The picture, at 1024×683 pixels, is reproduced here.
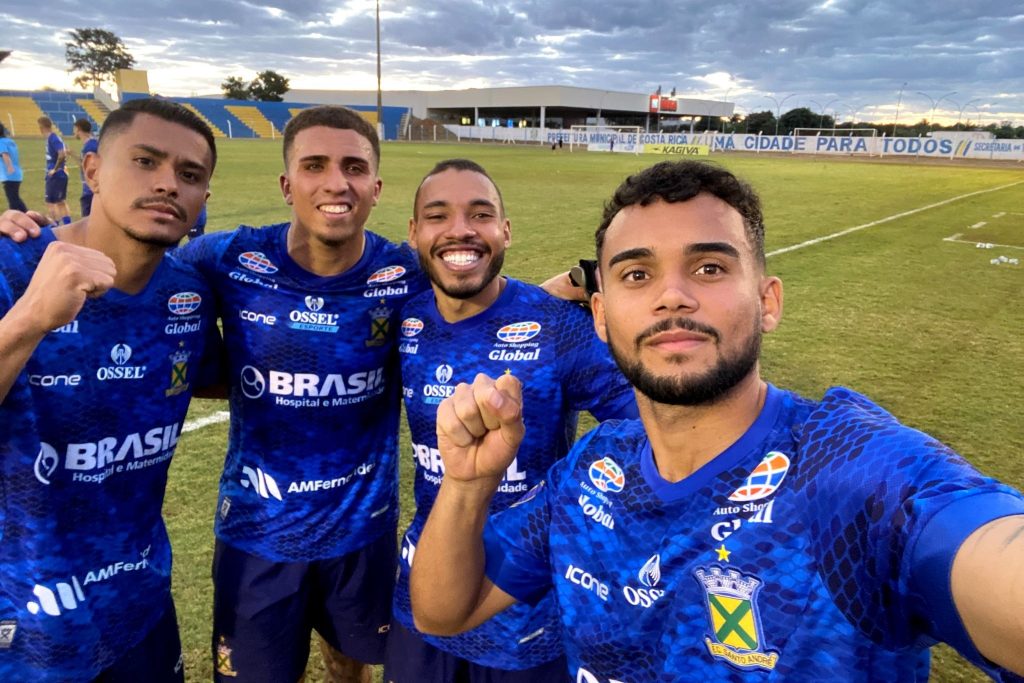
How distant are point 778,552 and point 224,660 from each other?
2389 millimetres

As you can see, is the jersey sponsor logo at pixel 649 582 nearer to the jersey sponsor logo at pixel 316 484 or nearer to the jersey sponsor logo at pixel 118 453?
the jersey sponsor logo at pixel 316 484

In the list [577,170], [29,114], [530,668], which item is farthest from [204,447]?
[29,114]

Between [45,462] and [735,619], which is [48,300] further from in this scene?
[735,619]

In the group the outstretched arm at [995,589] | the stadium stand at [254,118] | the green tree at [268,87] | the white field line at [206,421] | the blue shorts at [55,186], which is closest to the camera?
the outstretched arm at [995,589]

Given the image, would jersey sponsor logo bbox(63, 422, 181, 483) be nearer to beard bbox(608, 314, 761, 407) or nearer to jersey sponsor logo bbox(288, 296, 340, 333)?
jersey sponsor logo bbox(288, 296, 340, 333)

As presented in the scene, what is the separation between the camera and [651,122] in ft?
332

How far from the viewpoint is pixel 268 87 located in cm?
9300


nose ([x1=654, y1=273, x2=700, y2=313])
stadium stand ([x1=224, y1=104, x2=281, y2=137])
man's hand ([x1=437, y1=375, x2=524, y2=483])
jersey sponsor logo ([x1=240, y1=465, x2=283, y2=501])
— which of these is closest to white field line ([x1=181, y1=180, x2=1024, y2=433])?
jersey sponsor logo ([x1=240, y1=465, x2=283, y2=501])

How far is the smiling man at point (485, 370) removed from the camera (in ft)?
7.89

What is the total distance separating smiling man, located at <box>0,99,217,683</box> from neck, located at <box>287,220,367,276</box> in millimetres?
437

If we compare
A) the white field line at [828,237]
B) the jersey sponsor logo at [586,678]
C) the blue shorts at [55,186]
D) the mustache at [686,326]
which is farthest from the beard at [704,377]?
the blue shorts at [55,186]

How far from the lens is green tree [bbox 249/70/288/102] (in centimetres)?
9300

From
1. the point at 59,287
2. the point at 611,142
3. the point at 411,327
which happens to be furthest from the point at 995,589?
the point at 611,142

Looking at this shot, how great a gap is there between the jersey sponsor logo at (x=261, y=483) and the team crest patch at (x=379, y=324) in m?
0.71
